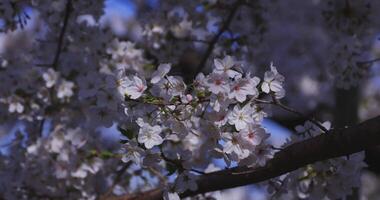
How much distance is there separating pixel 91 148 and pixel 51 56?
→ 1.95 feet

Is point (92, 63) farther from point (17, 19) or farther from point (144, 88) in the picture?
point (144, 88)

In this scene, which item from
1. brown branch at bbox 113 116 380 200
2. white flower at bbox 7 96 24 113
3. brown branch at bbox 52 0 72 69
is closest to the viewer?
brown branch at bbox 113 116 380 200

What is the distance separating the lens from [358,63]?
3424 mm

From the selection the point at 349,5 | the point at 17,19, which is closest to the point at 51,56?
the point at 17,19

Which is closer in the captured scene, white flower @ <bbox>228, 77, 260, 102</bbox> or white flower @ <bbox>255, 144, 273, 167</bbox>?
white flower @ <bbox>228, 77, 260, 102</bbox>

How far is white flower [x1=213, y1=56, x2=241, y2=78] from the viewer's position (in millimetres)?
2129

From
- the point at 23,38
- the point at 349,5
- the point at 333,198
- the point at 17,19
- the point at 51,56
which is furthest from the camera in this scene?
the point at 23,38

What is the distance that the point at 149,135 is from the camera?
2.17 m

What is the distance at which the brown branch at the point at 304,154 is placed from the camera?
2.07 m

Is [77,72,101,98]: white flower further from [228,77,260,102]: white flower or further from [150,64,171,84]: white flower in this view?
[228,77,260,102]: white flower

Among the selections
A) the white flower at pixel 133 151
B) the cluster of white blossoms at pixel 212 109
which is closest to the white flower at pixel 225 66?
the cluster of white blossoms at pixel 212 109

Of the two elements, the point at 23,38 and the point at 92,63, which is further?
the point at 23,38

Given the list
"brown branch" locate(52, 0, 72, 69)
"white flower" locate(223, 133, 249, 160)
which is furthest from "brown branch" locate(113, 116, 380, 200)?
"brown branch" locate(52, 0, 72, 69)

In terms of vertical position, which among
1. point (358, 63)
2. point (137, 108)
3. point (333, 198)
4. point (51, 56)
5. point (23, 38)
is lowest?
point (23, 38)
